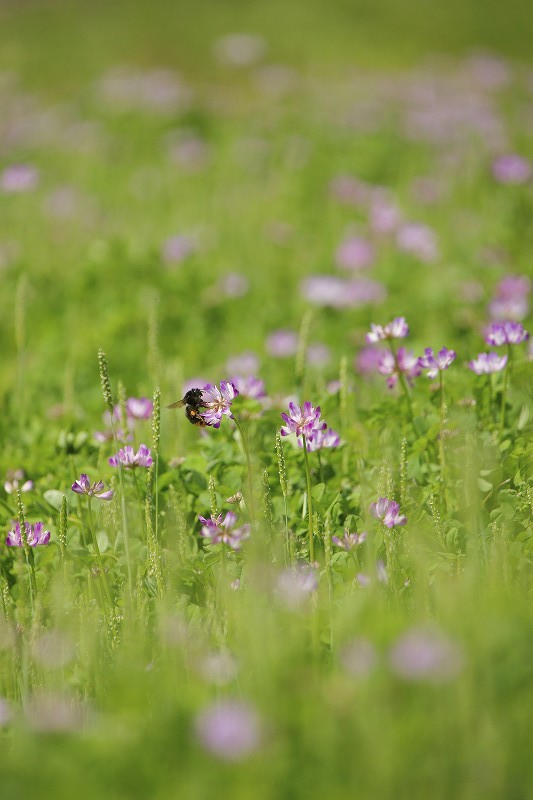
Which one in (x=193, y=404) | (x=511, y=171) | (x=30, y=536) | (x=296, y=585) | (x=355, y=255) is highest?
(x=511, y=171)

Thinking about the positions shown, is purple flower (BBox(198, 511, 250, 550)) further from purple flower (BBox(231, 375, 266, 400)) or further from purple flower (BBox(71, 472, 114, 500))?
purple flower (BBox(231, 375, 266, 400))

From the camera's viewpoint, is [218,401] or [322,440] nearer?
[218,401]

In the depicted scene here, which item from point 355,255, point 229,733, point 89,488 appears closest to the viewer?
point 229,733

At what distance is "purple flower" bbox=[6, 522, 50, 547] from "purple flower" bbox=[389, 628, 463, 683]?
1054mm

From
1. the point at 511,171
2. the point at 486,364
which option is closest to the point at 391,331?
the point at 486,364

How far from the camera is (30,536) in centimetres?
209

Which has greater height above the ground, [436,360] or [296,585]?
[436,360]

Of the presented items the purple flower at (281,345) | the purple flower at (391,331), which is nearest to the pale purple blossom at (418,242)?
the purple flower at (281,345)

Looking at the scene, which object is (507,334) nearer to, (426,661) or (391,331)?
(391,331)

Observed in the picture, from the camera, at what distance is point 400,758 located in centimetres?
115

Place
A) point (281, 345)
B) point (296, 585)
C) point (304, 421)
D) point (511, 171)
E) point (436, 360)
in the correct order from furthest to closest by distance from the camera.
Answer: point (511, 171) < point (281, 345) < point (436, 360) < point (304, 421) < point (296, 585)

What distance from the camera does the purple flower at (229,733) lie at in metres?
1.11

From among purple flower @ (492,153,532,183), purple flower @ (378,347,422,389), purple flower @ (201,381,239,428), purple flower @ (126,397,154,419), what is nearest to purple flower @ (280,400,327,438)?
purple flower @ (201,381,239,428)

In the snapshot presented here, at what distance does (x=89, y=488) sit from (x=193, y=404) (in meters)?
0.29
